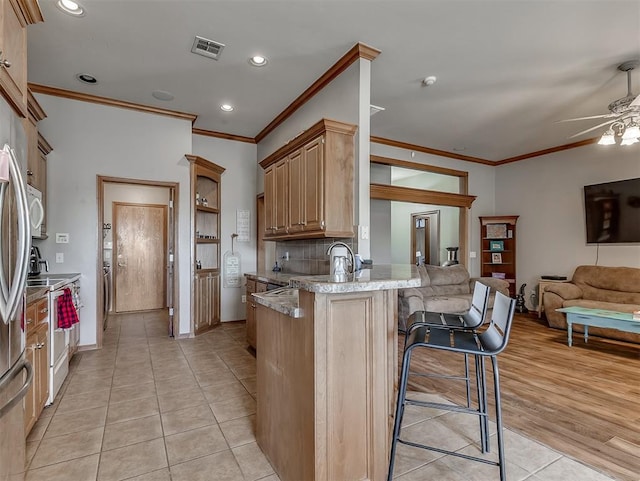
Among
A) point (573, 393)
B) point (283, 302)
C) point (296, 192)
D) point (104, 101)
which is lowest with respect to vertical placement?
point (573, 393)

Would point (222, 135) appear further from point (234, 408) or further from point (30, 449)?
point (30, 449)

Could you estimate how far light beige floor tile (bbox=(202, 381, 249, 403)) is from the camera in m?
2.69

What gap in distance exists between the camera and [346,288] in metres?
1.45

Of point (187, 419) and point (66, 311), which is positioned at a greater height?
point (66, 311)

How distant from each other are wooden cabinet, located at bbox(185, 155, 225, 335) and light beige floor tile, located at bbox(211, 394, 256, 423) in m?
2.15

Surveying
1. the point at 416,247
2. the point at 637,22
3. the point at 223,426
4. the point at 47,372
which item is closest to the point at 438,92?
the point at 637,22

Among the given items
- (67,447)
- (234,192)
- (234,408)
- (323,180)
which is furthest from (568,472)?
(234,192)

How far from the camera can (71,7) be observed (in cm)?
260

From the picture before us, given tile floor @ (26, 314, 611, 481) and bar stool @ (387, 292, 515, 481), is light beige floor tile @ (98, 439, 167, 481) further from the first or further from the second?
bar stool @ (387, 292, 515, 481)

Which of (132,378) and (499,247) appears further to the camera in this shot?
(499,247)

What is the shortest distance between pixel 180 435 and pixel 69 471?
57 centimetres

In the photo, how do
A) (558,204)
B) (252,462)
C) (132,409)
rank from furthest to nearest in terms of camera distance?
(558,204)
(132,409)
(252,462)

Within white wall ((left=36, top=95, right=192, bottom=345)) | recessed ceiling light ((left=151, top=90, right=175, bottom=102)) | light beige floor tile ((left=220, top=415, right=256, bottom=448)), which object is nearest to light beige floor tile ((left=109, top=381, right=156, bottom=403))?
light beige floor tile ((left=220, top=415, right=256, bottom=448))

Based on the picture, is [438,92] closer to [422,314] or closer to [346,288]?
[422,314]
